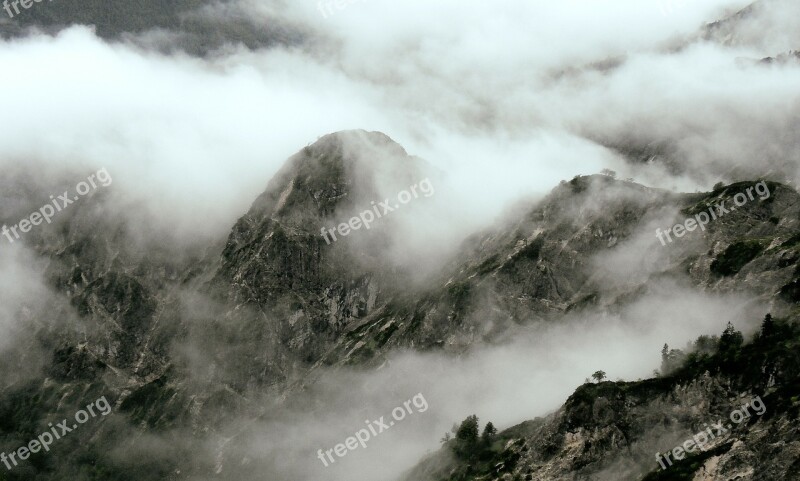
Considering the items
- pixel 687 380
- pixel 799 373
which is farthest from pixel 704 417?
pixel 799 373

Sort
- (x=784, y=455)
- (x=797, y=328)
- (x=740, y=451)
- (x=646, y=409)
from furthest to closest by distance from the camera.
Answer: (x=646, y=409)
(x=797, y=328)
(x=740, y=451)
(x=784, y=455)

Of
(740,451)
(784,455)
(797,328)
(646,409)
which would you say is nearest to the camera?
(784,455)

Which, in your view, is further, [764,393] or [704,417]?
[704,417]

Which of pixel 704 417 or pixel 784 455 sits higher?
pixel 704 417

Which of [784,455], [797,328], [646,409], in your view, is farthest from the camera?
[646,409]

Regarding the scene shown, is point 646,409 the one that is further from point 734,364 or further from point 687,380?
point 734,364

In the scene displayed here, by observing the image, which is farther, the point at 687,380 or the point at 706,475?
the point at 687,380

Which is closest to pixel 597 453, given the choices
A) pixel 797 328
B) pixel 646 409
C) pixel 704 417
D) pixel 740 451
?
pixel 646 409

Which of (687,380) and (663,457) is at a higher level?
(687,380)

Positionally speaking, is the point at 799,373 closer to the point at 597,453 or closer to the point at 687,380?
the point at 687,380
